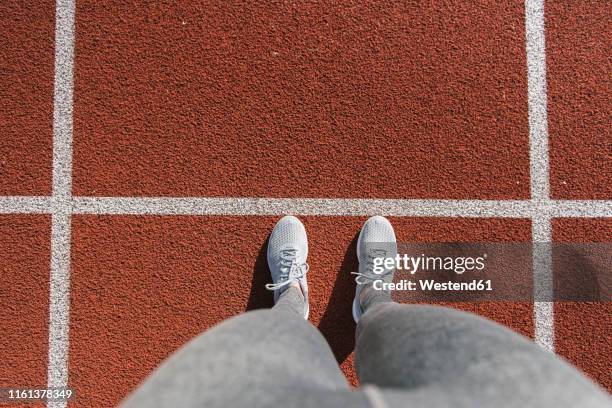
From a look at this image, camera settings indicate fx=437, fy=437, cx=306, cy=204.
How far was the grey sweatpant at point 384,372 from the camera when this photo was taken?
0.77 meters

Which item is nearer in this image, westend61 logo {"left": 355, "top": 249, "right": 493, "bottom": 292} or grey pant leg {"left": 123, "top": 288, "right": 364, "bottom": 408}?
grey pant leg {"left": 123, "top": 288, "right": 364, "bottom": 408}

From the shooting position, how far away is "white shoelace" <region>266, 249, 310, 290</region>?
5.65 ft

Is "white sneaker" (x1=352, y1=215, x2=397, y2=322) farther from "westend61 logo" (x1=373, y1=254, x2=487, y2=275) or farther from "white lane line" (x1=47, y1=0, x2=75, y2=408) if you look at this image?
"white lane line" (x1=47, y1=0, x2=75, y2=408)

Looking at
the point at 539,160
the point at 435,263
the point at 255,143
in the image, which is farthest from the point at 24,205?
the point at 539,160

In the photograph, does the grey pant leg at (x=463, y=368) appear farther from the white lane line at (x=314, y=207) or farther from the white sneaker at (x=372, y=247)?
the white lane line at (x=314, y=207)

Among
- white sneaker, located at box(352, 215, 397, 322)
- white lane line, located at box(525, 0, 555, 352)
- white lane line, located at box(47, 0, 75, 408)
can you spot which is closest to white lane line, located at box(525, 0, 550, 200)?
white lane line, located at box(525, 0, 555, 352)

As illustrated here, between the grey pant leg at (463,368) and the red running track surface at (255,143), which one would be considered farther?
the red running track surface at (255,143)

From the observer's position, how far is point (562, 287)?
5.91ft

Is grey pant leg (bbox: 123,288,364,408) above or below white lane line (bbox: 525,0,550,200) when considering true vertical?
below

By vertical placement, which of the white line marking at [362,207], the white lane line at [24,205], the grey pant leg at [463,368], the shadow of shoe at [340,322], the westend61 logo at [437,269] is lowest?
the grey pant leg at [463,368]

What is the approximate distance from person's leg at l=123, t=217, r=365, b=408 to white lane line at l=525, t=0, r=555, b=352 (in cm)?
116

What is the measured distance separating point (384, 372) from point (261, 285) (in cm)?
91

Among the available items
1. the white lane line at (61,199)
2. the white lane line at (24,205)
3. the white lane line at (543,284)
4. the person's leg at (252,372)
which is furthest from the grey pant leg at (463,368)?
the white lane line at (24,205)

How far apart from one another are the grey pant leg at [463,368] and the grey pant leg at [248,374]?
0.35 ft
